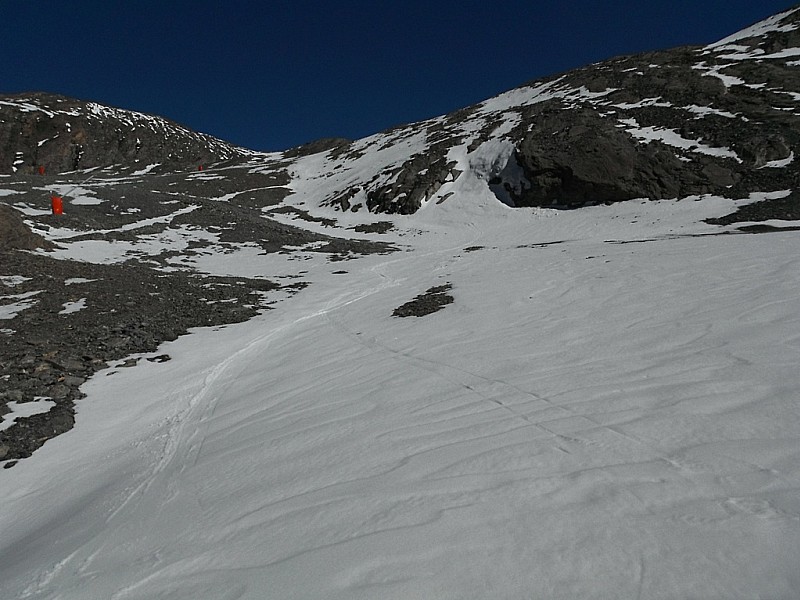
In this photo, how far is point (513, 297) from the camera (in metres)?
9.30

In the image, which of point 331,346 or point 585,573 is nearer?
point 585,573

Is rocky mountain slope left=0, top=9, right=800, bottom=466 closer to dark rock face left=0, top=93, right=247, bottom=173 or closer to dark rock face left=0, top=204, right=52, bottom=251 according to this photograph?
dark rock face left=0, top=204, right=52, bottom=251

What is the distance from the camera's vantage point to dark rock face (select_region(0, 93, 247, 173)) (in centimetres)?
7131

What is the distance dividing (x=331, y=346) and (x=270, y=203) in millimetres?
33863

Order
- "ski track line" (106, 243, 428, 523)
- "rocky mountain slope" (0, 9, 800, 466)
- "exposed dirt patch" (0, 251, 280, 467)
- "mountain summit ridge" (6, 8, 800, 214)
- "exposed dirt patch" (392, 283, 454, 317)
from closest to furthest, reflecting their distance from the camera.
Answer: "ski track line" (106, 243, 428, 523) < "exposed dirt patch" (0, 251, 280, 467) < "exposed dirt patch" (392, 283, 454, 317) < "rocky mountain slope" (0, 9, 800, 466) < "mountain summit ridge" (6, 8, 800, 214)

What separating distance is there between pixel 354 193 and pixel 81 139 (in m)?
68.2

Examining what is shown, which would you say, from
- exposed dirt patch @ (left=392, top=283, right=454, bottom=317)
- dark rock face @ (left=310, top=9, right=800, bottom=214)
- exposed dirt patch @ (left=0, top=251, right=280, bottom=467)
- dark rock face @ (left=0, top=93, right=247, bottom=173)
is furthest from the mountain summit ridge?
dark rock face @ (left=0, top=93, right=247, bottom=173)

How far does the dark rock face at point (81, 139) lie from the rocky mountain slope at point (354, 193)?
35247mm

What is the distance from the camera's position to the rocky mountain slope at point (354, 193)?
9.84 metres

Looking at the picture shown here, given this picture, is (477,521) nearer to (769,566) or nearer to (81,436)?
(769,566)

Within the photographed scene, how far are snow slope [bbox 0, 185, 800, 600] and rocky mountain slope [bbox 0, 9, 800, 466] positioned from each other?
6.20ft

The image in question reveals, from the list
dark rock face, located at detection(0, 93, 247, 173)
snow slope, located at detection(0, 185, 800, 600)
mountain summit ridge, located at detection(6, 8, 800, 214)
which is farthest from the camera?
dark rock face, located at detection(0, 93, 247, 173)

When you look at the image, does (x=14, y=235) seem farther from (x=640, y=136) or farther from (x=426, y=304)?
(x=640, y=136)

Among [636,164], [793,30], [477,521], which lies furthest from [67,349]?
[793,30]
